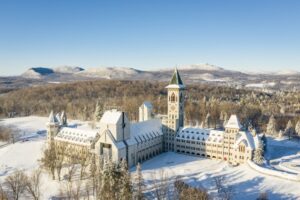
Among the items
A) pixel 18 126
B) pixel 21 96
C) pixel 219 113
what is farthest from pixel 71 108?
pixel 219 113

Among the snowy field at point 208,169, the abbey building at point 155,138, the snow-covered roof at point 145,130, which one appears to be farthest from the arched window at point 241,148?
the snow-covered roof at point 145,130

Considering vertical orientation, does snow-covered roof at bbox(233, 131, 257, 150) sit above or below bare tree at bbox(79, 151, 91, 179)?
above

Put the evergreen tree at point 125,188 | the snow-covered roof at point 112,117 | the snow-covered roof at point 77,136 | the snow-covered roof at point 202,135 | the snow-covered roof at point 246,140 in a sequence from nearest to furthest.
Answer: the evergreen tree at point 125,188
the snow-covered roof at point 112,117
the snow-covered roof at point 246,140
the snow-covered roof at point 77,136
the snow-covered roof at point 202,135

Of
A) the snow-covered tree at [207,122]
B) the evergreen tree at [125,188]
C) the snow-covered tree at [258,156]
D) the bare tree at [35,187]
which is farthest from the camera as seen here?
the snow-covered tree at [207,122]

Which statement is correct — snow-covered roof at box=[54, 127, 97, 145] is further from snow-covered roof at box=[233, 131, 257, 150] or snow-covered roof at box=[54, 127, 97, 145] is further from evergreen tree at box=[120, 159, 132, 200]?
snow-covered roof at box=[233, 131, 257, 150]

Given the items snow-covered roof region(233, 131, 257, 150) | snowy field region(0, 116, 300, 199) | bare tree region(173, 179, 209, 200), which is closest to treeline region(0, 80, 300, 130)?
snowy field region(0, 116, 300, 199)

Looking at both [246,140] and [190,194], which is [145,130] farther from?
[190,194]

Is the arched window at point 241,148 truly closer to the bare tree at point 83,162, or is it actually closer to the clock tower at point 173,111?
the clock tower at point 173,111
